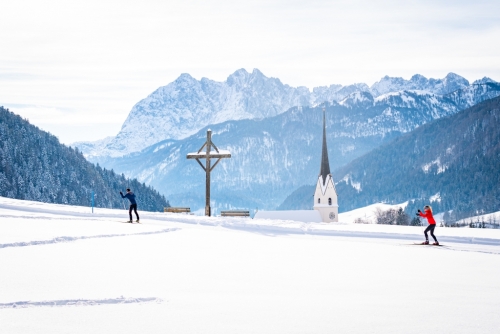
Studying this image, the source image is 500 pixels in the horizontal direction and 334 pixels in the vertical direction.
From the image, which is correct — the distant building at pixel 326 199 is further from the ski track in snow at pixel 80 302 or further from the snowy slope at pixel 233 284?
Answer: the ski track in snow at pixel 80 302

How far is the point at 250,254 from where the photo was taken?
2380cm

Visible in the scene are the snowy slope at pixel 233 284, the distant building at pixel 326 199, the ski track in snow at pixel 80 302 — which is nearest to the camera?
the snowy slope at pixel 233 284

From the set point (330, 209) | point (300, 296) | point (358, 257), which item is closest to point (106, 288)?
point (300, 296)

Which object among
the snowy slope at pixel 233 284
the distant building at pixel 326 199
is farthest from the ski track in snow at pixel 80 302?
the distant building at pixel 326 199

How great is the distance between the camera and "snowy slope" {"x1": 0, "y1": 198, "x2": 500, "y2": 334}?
13680 millimetres

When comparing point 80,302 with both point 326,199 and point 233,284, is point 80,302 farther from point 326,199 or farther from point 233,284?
point 326,199

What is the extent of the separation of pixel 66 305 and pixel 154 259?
22.7 ft

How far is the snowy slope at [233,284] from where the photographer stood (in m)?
13.7

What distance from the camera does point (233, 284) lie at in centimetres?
1756

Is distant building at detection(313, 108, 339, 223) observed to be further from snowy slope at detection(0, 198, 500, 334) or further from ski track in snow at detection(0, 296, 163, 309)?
ski track in snow at detection(0, 296, 163, 309)

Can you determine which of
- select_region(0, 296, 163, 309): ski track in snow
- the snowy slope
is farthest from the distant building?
select_region(0, 296, 163, 309): ski track in snow

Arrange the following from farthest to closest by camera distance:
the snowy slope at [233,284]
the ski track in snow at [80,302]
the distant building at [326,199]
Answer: the distant building at [326,199]
the ski track in snow at [80,302]
the snowy slope at [233,284]

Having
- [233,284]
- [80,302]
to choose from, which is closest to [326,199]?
[233,284]

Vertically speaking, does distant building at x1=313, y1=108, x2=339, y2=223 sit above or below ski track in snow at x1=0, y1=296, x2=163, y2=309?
above
